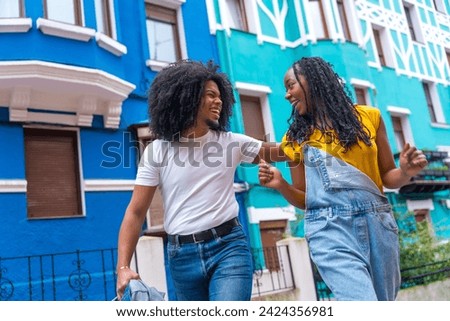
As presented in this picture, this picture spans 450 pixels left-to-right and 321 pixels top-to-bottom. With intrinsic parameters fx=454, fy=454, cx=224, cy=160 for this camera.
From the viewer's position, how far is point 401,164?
172cm

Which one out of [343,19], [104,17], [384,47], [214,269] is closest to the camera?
[214,269]

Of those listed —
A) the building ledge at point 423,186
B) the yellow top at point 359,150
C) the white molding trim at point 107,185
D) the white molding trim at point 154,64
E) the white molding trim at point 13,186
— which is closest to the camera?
the yellow top at point 359,150

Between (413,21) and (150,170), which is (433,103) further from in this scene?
(150,170)

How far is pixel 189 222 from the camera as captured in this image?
1.86 meters

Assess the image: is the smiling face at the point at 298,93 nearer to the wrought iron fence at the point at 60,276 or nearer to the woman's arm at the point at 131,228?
the woman's arm at the point at 131,228

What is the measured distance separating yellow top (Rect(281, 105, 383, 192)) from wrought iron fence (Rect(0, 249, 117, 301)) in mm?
3407

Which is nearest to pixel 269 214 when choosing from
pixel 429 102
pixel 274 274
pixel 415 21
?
pixel 274 274

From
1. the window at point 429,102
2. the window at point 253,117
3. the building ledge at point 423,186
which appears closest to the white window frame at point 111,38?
the window at point 253,117

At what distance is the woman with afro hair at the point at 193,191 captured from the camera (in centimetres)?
182

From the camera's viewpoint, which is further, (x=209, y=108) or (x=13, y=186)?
(x=13, y=186)

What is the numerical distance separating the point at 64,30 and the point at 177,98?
3.47m

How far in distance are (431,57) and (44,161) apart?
6.16 meters

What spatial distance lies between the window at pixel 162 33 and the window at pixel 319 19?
259 centimetres

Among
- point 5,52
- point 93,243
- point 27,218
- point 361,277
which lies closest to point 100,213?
point 93,243
